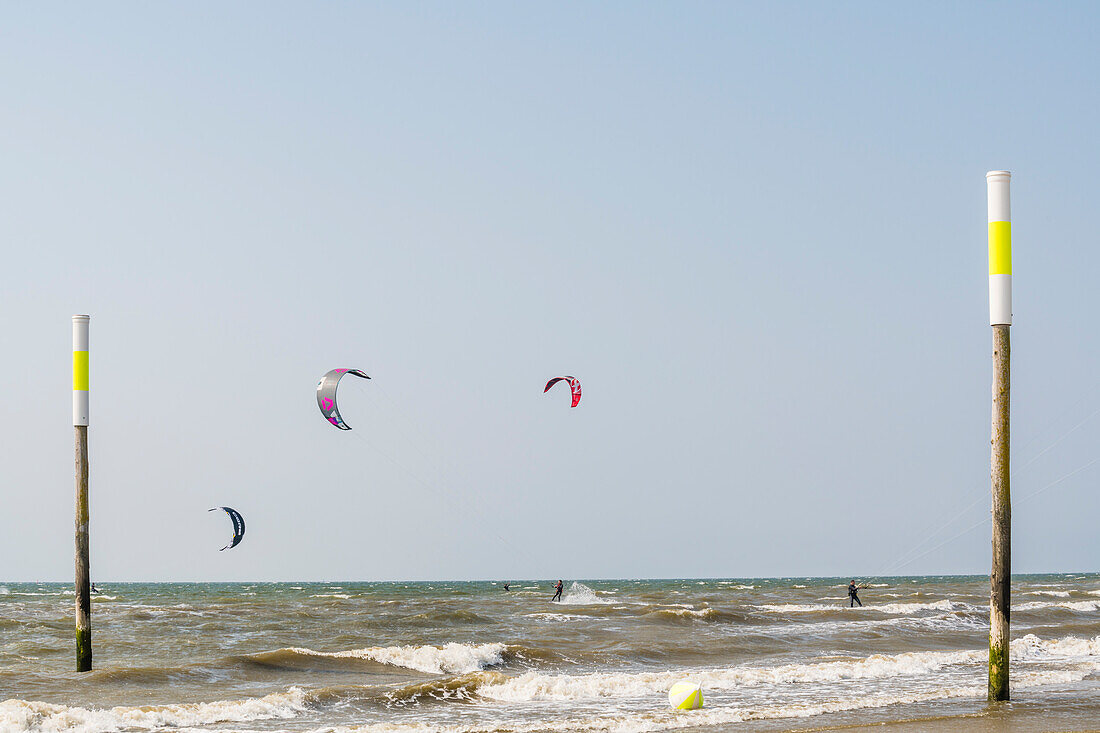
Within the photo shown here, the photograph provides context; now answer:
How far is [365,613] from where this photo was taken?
3522cm

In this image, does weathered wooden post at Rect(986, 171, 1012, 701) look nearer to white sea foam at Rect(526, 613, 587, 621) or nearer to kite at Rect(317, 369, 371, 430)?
kite at Rect(317, 369, 371, 430)

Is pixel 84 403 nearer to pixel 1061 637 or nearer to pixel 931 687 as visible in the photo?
pixel 931 687

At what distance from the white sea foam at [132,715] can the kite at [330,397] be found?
9008mm

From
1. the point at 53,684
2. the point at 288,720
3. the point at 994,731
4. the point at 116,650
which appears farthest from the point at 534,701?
the point at 116,650

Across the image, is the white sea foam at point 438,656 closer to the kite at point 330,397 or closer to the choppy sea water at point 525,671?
the choppy sea water at point 525,671

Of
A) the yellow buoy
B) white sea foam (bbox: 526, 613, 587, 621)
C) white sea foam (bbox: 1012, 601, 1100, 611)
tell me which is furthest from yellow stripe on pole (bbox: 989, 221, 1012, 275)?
white sea foam (bbox: 1012, 601, 1100, 611)

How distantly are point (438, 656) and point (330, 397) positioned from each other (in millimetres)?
6038

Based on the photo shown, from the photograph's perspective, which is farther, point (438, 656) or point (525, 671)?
point (438, 656)

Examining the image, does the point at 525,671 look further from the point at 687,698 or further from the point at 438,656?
the point at 687,698

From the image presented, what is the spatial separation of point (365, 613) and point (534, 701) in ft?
73.0

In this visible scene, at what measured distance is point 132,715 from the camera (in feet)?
41.3

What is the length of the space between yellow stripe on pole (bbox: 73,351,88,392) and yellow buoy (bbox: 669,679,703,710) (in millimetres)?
8655

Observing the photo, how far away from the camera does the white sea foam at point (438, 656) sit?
18594mm

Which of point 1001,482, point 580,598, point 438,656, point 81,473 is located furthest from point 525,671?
point 580,598
